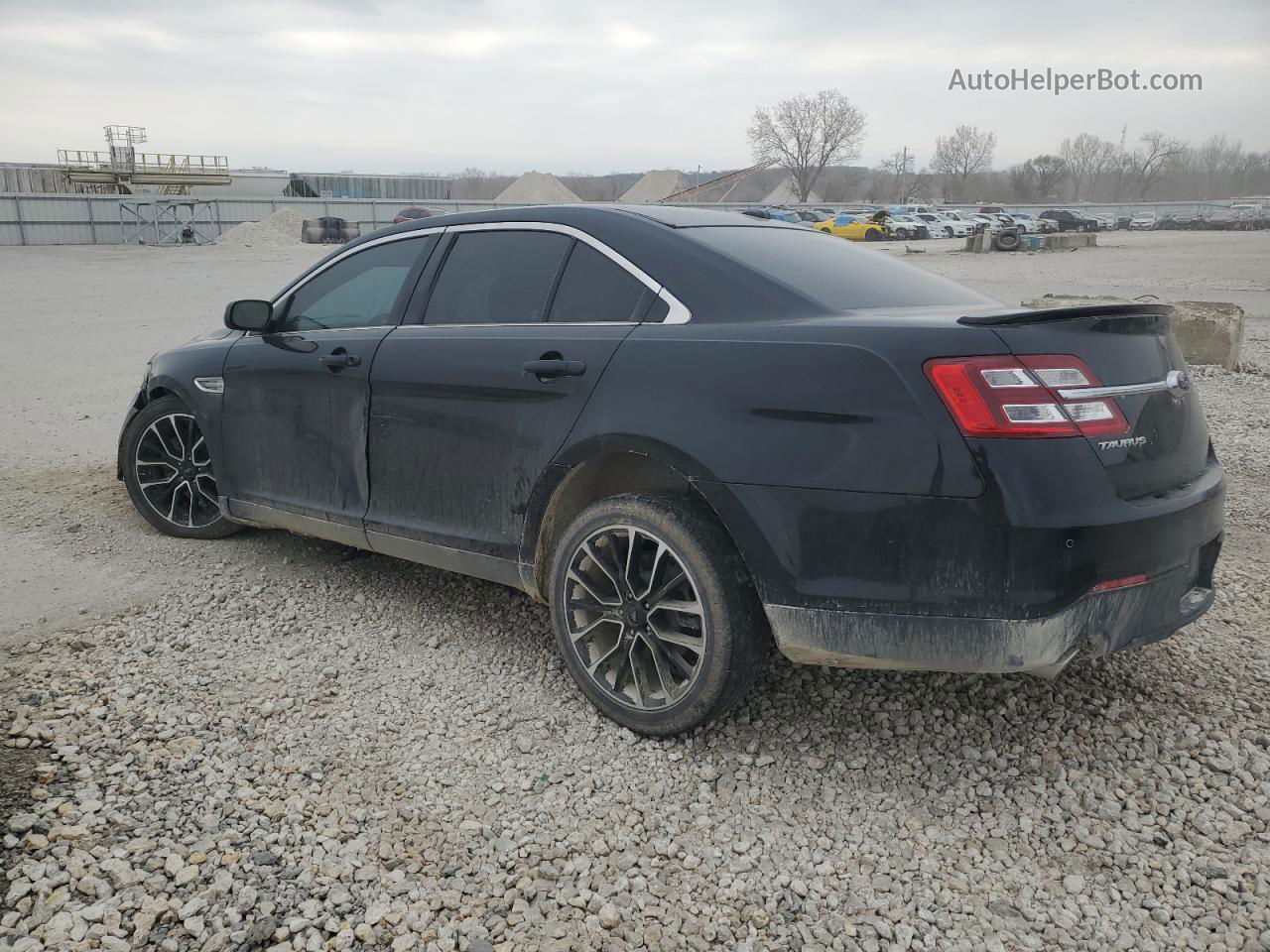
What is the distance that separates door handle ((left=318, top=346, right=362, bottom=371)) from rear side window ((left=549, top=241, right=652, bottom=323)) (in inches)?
38.3

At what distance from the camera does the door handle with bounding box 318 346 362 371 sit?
4.05 metres

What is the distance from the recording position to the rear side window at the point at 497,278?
12.0 ft

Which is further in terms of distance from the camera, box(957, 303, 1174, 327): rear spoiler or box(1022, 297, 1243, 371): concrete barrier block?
box(1022, 297, 1243, 371): concrete barrier block

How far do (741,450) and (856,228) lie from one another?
1784 inches

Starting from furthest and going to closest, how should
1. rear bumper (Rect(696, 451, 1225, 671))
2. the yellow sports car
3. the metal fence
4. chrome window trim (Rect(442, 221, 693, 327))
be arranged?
the yellow sports car < the metal fence < chrome window trim (Rect(442, 221, 693, 327)) < rear bumper (Rect(696, 451, 1225, 671))

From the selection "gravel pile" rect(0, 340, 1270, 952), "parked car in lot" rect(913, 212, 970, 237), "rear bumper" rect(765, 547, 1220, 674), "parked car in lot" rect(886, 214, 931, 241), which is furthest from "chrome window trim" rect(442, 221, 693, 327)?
"parked car in lot" rect(913, 212, 970, 237)

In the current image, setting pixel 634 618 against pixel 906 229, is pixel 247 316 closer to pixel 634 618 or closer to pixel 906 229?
pixel 634 618

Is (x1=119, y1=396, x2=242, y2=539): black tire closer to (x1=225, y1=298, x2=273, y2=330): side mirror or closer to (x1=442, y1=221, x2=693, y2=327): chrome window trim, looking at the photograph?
(x1=225, y1=298, x2=273, y2=330): side mirror

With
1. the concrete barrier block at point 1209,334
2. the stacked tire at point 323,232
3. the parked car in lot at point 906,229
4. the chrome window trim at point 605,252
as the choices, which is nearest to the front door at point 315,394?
the chrome window trim at point 605,252

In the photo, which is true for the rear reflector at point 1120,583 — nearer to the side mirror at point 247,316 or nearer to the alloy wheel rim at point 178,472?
the side mirror at point 247,316

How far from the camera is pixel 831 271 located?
346cm

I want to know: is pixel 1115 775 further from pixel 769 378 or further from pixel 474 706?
pixel 474 706

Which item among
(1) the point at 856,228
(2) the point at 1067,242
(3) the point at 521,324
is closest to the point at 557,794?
(3) the point at 521,324

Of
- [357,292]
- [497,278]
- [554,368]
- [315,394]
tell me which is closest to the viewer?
[554,368]
